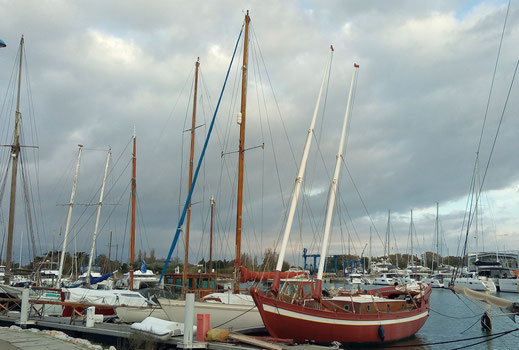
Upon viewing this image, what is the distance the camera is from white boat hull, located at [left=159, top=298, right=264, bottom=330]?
69.2 feet

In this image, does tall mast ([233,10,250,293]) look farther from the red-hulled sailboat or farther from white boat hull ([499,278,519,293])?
white boat hull ([499,278,519,293])

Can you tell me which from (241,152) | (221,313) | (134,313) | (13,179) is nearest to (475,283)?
(241,152)

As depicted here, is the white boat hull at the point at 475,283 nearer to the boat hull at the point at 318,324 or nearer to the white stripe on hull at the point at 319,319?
the boat hull at the point at 318,324

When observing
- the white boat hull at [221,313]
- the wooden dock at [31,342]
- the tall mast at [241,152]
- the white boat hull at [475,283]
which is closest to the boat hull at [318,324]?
the white boat hull at [221,313]

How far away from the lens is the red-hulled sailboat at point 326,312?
18.3 meters

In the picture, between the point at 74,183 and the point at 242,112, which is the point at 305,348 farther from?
the point at 74,183

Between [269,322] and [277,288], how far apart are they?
1464mm

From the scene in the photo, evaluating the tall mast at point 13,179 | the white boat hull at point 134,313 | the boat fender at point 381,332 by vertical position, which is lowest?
the boat fender at point 381,332

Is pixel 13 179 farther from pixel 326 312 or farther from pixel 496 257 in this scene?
pixel 496 257

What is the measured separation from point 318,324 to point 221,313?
506cm

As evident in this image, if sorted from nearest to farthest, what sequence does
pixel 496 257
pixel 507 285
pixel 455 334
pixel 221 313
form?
1. pixel 221 313
2. pixel 455 334
3. pixel 507 285
4. pixel 496 257

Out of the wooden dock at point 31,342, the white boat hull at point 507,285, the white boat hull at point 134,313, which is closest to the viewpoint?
the wooden dock at point 31,342

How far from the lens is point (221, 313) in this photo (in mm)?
21422

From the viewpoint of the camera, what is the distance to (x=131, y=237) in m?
34.4
